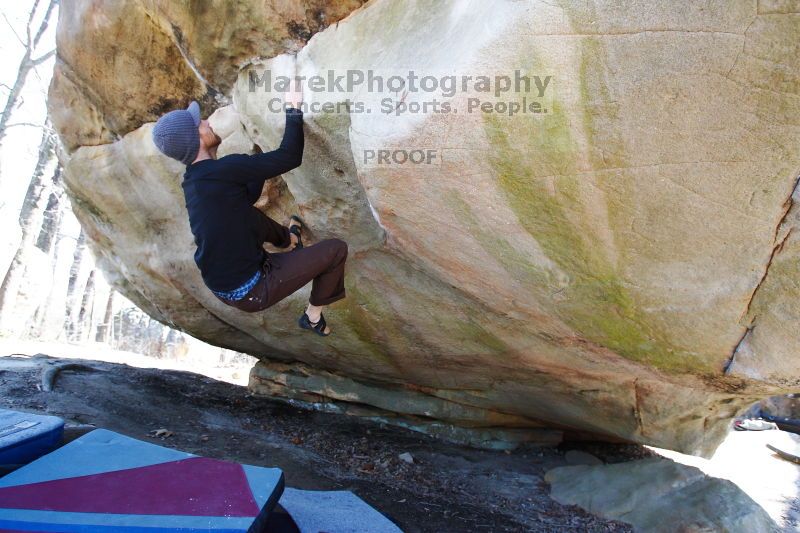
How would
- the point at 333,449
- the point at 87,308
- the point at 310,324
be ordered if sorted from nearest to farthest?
1. the point at 310,324
2. the point at 333,449
3. the point at 87,308

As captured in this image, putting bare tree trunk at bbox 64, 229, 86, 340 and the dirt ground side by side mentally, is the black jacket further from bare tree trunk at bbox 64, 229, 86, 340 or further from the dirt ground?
bare tree trunk at bbox 64, 229, 86, 340

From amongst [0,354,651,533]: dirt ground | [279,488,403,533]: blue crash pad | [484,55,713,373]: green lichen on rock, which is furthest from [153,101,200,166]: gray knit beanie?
[0,354,651,533]: dirt ground

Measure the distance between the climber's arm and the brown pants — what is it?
30cm

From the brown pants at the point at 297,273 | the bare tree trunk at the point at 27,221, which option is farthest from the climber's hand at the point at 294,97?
the bare tree trunk at the point at 27,221

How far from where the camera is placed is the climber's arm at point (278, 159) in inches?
125

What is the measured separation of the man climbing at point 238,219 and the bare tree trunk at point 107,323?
19.8 meters

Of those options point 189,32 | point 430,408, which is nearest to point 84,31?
point 189,32

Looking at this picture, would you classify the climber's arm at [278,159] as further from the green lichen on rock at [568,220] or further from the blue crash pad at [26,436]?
the blue crash pad at [26,436]

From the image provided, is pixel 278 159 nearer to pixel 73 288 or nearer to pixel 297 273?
pixel 297 273

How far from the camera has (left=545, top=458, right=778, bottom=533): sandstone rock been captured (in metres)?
3.69

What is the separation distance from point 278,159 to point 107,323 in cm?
2037

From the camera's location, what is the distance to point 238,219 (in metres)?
3.26

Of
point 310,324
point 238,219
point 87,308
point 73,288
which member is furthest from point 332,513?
point 87,308

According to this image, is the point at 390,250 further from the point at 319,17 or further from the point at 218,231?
the point at 319,17
